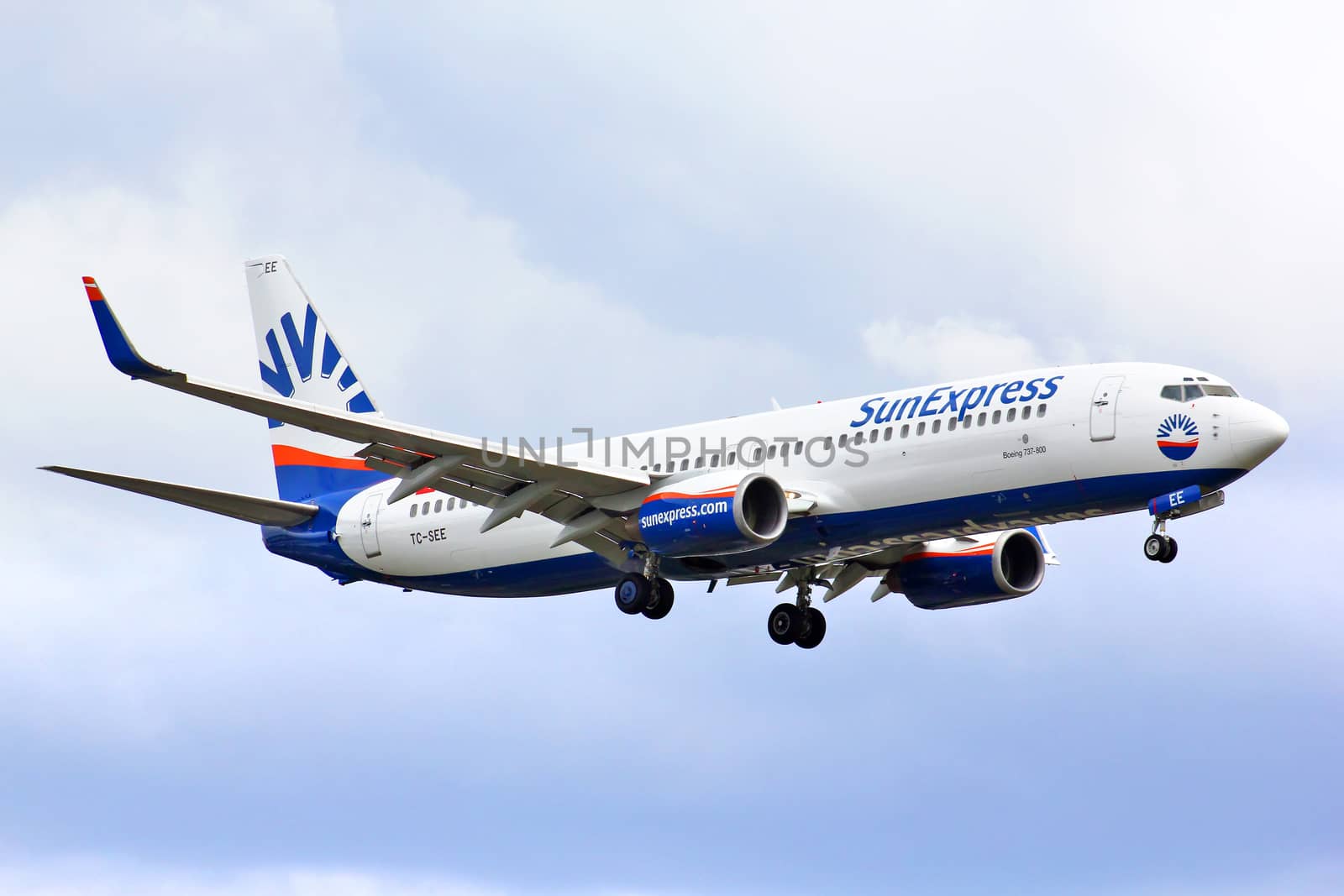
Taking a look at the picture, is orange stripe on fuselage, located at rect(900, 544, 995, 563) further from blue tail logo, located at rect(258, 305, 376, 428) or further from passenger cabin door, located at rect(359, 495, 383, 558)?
blue tail logo, located at rect(258, 305, 376, 428)

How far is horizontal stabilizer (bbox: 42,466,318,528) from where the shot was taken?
39.7 m

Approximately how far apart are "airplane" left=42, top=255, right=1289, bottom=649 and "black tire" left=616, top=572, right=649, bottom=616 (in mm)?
40

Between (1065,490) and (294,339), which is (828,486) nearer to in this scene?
(1065,490)

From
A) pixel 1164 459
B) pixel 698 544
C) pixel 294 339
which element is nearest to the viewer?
pixel 1164 459

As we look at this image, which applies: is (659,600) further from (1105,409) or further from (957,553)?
(1105,409)

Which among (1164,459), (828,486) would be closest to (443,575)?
(828,486)

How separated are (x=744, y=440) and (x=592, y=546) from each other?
462 centimetres

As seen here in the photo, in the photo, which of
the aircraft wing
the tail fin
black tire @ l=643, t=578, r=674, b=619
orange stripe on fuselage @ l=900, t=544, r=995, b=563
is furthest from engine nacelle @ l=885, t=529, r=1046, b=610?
the tail fin

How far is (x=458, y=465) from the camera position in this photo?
40125mm

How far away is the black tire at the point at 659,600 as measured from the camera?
42.5 metres

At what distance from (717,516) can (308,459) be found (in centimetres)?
1647

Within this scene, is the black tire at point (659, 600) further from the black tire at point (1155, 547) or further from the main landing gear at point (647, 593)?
the black tire at point (1155, 547)

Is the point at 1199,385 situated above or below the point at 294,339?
below

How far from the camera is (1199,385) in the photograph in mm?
37688
